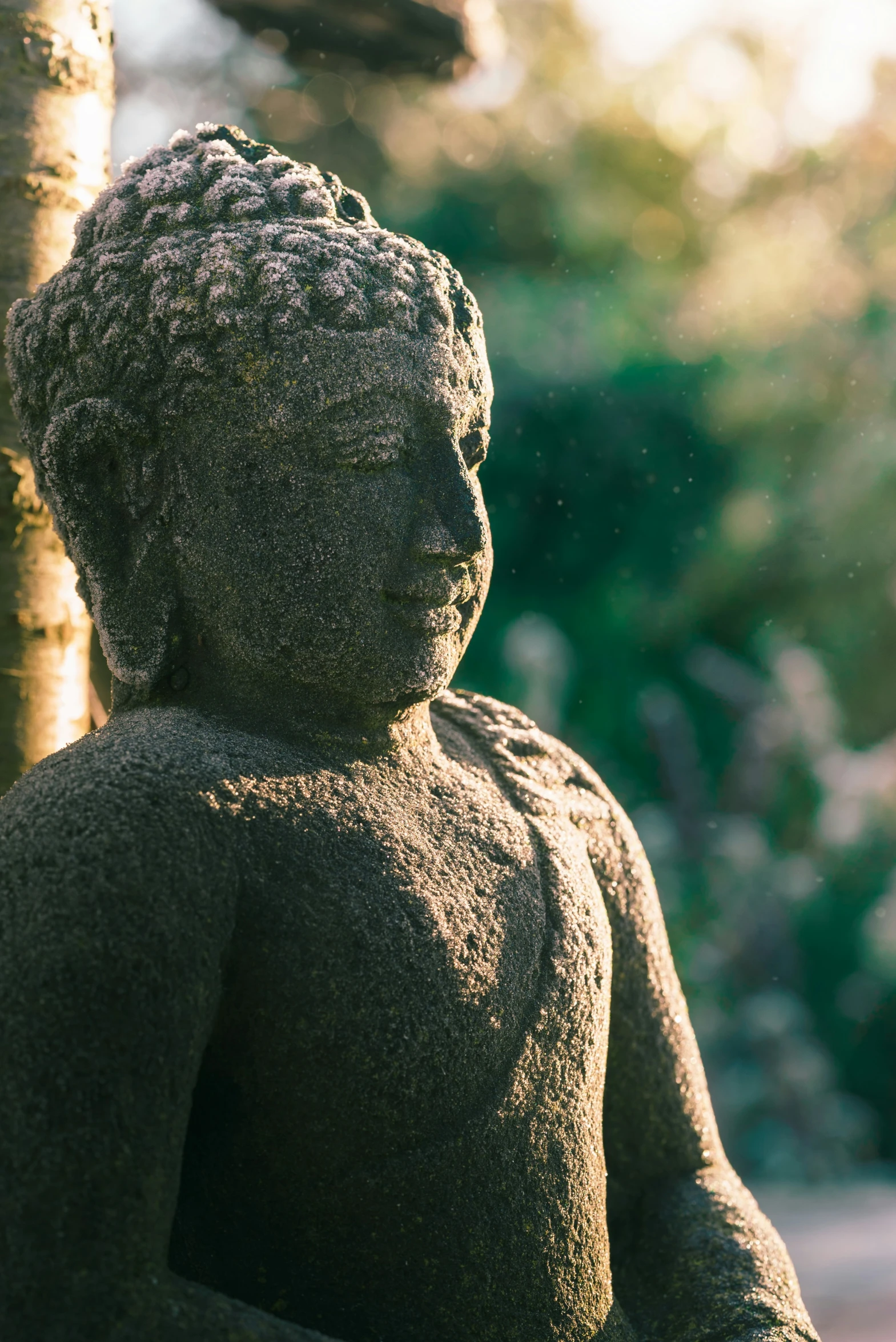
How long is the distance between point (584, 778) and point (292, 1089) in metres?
0.59

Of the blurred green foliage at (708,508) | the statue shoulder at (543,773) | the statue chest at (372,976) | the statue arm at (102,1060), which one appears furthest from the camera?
the blurred green foliage at (708,508)

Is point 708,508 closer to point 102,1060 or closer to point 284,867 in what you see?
point 284,867

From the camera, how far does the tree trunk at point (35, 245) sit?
5.39ft

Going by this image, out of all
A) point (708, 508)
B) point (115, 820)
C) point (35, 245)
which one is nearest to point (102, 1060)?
point (115, 820)

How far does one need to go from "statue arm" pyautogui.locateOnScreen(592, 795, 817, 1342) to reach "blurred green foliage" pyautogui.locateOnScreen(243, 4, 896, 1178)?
447cm

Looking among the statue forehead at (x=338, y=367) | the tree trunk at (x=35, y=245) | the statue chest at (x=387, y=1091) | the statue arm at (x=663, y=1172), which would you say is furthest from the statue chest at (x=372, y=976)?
the tree trunk at (x=35, y=245)

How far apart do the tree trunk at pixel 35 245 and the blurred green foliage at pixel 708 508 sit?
4168mm

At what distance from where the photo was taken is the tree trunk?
5.39 feet

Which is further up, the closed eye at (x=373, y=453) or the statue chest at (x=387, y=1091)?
the closed eye at (x=373, y=453)

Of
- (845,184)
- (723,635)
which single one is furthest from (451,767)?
(845,184)

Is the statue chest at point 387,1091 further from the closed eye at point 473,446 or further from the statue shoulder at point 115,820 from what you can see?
the closed eye at point 473,446

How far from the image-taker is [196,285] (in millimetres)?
1183

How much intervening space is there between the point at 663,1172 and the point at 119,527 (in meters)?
0.91

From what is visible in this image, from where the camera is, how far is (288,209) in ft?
4.14
